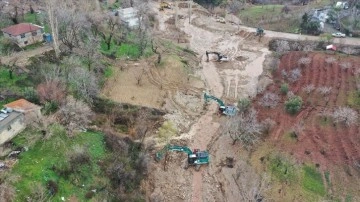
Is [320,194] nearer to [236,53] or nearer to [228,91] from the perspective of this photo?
[228,91]

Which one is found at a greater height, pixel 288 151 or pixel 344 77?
pixel 344 77

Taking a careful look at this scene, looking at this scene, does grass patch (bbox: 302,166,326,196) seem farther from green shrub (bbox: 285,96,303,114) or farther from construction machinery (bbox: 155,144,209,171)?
construction machinery (bbox: 155,144,209,171)

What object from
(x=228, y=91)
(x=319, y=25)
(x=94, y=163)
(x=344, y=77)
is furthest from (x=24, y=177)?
(x=319, y=25)

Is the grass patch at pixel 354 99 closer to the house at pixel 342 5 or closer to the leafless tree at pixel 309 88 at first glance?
the leafless tree at pixel 309 88

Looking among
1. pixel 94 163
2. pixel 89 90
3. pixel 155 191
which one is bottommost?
pixel 155 191

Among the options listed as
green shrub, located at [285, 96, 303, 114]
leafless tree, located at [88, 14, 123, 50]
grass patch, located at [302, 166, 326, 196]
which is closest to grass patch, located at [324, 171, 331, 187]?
grass patch, located at [302, 166, 326, 196]

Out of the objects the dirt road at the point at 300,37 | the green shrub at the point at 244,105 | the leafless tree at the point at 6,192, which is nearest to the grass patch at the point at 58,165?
the leafless tree at the point at 6,192
